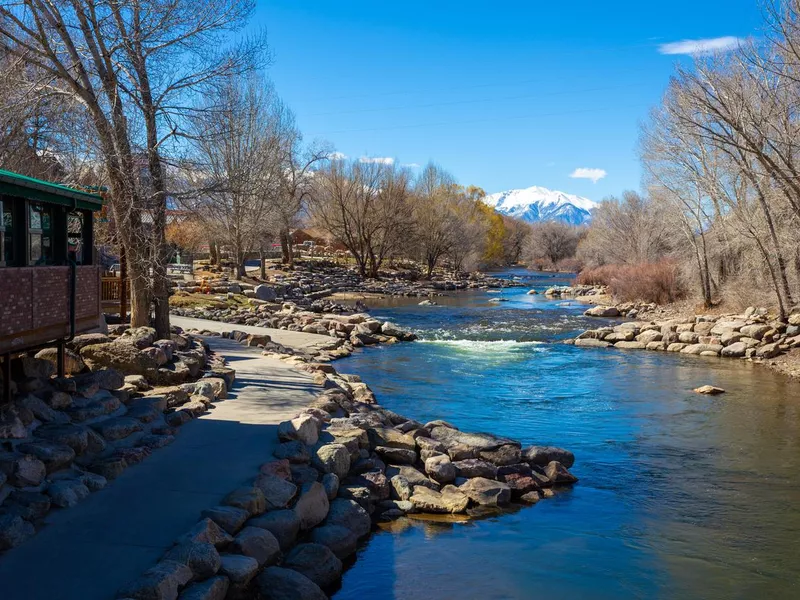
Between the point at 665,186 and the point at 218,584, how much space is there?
28620 mm

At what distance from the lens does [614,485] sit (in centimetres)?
1039

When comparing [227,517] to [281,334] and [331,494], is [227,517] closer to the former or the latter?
[331,494]

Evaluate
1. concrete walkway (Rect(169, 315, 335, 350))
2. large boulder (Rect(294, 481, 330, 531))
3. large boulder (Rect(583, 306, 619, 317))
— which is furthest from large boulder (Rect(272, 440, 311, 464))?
large boulder (Rect(583, 306, 619, 317))

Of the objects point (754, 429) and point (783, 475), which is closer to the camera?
point (783, 475)

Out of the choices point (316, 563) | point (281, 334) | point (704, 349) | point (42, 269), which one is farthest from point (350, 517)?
point (704, 349)

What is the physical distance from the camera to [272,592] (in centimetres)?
638

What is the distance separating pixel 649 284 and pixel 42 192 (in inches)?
1282

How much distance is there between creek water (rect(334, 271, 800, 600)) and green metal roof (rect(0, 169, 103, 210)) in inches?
236

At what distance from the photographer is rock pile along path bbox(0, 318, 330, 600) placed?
19.0ft

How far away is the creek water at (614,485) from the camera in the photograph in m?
7.42

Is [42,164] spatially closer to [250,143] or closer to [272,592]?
[272,592]

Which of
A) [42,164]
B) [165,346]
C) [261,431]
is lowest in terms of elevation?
[261,431]

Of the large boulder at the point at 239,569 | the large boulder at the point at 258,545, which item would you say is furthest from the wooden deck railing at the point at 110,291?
the large boulder at the point at 239,569

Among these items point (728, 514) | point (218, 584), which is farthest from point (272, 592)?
point (728, 514)
